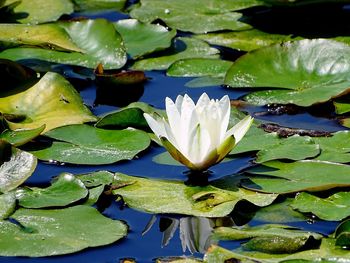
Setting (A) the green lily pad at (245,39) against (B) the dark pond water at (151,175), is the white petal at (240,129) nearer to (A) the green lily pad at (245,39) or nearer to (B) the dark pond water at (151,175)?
(B) the dark pond water at (151,175)

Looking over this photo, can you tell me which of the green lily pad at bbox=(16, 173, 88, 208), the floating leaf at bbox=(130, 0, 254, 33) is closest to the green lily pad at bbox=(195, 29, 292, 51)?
the floating leaf at bbox=(130, 0, 254, 33)

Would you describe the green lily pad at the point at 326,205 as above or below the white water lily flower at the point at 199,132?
below

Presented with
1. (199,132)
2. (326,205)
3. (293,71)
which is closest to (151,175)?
(199,132)

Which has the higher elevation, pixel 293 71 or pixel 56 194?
pixel 293 71

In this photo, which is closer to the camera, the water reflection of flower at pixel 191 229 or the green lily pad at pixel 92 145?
the water reflection of flower at pixel 191 229

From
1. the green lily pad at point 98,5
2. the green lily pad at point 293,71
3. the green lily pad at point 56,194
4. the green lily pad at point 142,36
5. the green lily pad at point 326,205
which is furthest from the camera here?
the green lily pad at point 98,5

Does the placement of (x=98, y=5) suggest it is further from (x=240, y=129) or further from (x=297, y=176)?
(x=297, y=176)

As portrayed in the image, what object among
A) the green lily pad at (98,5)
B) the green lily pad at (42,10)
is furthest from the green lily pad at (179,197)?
the green lily pad at (98,5)
